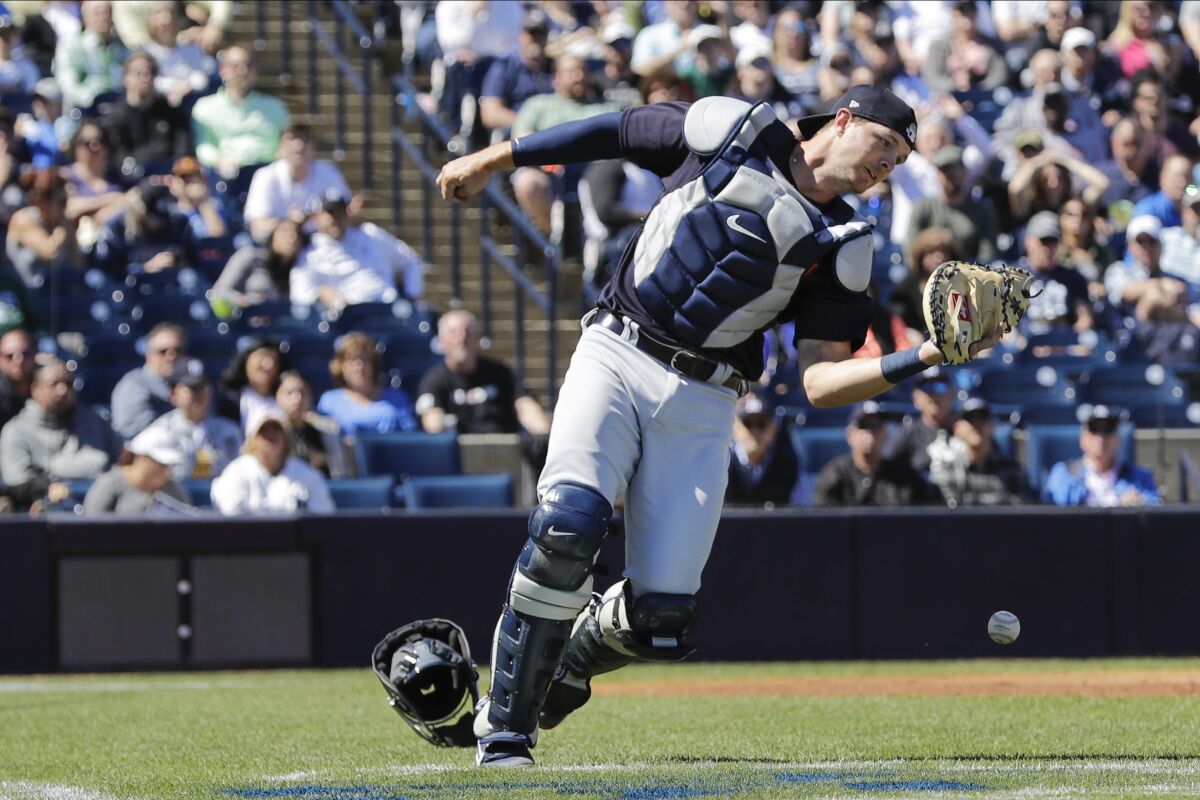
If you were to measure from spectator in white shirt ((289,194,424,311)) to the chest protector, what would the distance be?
7582 millimetres

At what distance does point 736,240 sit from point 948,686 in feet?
Result: 13.8

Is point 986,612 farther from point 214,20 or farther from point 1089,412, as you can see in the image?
point 214,20

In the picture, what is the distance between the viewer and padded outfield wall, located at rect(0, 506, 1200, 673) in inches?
403

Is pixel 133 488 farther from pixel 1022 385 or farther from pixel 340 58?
pixel 1022 385

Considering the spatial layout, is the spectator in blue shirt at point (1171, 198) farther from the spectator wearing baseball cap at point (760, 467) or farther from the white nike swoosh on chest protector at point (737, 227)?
the white nike swoosh on chest protector at point (737, 227)

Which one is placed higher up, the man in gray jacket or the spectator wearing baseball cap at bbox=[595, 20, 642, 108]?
the spectator wearing baseball cap at bbox=[595, 20, 642, 108]

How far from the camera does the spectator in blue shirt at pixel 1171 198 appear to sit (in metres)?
14.1

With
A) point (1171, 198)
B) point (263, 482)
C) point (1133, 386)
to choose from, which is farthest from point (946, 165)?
point (263, 482)

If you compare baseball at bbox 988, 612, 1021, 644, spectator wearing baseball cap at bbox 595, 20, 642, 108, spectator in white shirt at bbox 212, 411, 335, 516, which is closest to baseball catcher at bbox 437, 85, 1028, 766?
baseball at bbox 988, 612, 1021, 644

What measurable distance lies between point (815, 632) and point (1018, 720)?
321 cm

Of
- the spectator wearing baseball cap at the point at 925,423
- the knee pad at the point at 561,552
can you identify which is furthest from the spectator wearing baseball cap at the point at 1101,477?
the knee pad at the point at 561,552

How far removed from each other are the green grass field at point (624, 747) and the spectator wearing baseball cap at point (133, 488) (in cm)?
125

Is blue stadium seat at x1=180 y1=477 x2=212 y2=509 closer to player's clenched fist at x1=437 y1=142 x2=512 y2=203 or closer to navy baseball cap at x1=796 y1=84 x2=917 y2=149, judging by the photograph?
player's clenched fist at x1=437 y1=142 x2=512 y2=203

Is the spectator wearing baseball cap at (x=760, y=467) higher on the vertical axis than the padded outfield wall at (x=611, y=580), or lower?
higher
